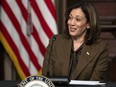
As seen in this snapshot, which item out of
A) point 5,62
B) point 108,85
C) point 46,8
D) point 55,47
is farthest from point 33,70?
point 108,85

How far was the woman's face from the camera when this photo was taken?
2.53 meters

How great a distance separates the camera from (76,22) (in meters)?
2.54

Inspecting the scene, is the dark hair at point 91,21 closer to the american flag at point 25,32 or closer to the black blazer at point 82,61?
the black blazer at point 82,61

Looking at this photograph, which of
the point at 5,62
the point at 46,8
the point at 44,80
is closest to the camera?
the point at 44,80

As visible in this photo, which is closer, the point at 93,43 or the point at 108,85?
the point at 108,85

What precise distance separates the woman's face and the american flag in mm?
692

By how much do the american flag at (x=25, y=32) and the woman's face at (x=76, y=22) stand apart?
27.3 inches

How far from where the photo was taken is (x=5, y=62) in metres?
3.46

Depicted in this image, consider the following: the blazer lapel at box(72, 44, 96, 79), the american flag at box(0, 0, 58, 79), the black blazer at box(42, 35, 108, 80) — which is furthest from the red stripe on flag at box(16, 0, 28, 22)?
the blazer lapel at box(72, 44, 96, 79)

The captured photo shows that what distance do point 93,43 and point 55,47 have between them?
0.85 ft

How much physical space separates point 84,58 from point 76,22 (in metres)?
0.25

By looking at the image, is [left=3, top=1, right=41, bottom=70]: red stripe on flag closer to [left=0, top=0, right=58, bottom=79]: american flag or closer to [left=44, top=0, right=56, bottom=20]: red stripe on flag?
[left=0, top=0, right=58, bottom=79]: american flag

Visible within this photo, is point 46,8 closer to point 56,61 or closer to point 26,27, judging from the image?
point 26,27

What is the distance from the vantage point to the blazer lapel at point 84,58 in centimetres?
249
